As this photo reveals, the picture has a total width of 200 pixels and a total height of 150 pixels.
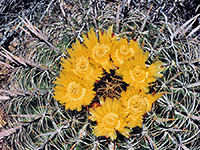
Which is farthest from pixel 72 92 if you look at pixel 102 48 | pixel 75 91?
pixel 102 48

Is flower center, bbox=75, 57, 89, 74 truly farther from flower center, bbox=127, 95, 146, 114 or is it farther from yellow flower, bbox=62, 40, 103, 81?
flower center, bbox=127, 95, 146, 114

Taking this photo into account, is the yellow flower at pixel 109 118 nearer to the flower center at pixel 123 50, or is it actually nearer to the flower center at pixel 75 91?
the flower center at pixel 75 91

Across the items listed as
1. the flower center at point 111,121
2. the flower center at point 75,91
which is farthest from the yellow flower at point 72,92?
the flower center at point 111,121

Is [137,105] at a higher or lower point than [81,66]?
lower

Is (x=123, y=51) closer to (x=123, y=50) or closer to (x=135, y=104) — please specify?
(x=123, y=50)

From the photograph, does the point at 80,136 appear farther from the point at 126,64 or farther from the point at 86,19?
the point at 86,19
